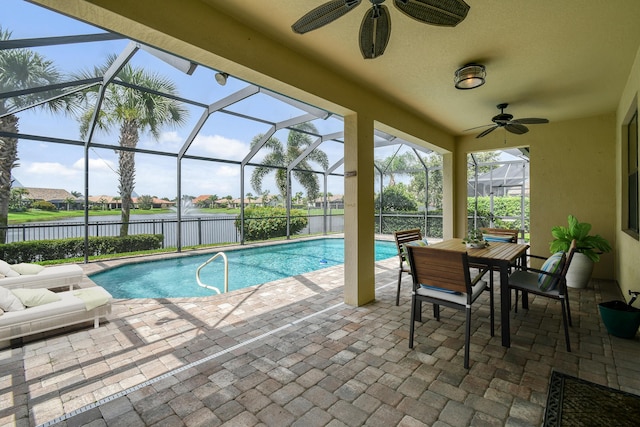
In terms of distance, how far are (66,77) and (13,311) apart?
A: 14.2 feet

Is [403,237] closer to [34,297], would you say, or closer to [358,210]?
[358,210]

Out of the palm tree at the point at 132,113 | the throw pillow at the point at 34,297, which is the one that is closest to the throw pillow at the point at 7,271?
the throw pillow at the point at 34,297

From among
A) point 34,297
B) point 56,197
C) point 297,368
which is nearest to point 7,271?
point 34,297

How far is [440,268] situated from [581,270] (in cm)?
356

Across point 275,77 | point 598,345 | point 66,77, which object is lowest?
point 598,345

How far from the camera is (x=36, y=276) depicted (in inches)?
152

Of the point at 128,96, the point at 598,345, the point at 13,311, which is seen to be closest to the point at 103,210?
the point at 128,96

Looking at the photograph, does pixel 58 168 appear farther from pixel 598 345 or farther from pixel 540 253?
pixel 540 253

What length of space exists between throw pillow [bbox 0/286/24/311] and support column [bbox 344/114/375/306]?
334 centimetres

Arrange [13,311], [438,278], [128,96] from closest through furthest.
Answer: [438,278] < [13,311] < [128,96]

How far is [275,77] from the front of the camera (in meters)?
2.69

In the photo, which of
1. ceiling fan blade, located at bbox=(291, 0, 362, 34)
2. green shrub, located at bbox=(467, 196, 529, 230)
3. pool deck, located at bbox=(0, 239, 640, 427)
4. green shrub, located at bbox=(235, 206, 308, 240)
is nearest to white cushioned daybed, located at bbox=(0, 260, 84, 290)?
pool deck, located at bbox=(0, 239, 640, 427)

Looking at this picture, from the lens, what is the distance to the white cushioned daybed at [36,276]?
3669 millimetres

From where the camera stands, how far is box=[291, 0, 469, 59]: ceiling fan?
155cm
